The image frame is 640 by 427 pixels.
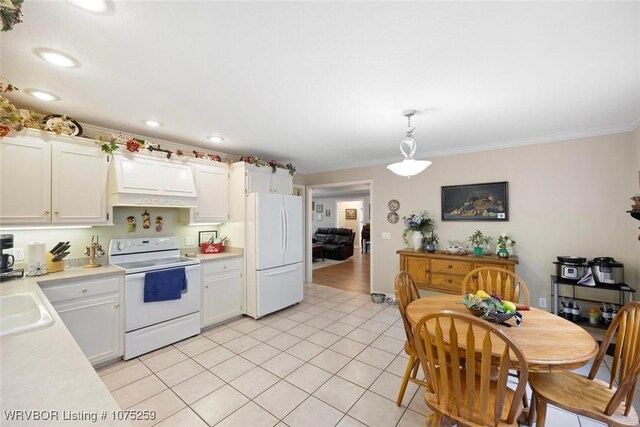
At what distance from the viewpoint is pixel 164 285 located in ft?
9.20

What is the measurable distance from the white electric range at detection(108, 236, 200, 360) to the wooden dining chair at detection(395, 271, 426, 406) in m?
2.35

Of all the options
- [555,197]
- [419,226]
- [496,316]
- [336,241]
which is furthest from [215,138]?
[336,241]

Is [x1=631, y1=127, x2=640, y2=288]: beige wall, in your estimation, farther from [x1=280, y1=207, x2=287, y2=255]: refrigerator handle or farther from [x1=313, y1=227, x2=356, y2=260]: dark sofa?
[x1=313, y1=227, x2=356, y2=260]: dark sofa

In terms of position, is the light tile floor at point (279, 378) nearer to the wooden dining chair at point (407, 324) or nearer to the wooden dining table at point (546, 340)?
the wooden dining chair at point (407, 324)

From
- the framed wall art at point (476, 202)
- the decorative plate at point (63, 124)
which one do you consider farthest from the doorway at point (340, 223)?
the decorative plate at point (63, 124)

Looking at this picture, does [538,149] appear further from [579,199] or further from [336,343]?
[336,343]

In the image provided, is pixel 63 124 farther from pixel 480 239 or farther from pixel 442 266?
A: pixel 480 239

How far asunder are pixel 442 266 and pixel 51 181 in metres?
4.42

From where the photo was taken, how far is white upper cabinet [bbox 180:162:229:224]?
3.48m

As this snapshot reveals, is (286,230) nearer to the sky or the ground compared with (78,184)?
nearer to the ground

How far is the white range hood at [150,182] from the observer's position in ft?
9.00

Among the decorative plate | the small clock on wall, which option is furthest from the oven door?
the small clock on wall

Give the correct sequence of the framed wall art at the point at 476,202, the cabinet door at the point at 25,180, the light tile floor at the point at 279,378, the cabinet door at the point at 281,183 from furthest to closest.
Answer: the cabinet door at the point at 281,183
the framed wall art at the point at 476,202
the cabinet door at the point at 25,180
the light tile floor at the point at 279,378

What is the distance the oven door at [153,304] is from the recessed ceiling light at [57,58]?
1.85 m
